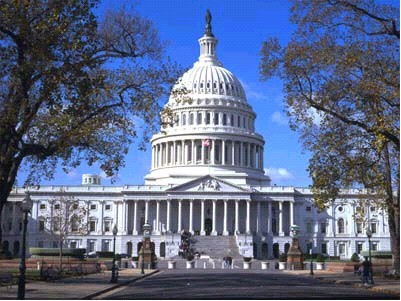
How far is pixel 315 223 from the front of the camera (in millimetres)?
141625

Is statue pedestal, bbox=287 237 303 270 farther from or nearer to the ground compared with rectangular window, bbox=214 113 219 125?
nearer to the ground

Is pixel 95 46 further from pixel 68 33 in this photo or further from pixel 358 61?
pixel 358 61

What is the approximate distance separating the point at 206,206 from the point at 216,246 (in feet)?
60.9

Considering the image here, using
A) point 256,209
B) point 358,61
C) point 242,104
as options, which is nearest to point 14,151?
point 358,61

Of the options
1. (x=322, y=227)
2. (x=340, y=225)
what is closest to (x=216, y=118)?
(x=322, y=227)

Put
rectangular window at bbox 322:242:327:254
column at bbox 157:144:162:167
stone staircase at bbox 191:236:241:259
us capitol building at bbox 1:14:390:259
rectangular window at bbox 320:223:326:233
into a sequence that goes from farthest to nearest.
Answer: column at bbox 157:144:162:167, rectangular window at bbox 320:223:326:233, rectangular window at bbox 322:242:327:254, us capitol building at bbox 1:14:390:259, stone staircase at bbox 191:236:241:259

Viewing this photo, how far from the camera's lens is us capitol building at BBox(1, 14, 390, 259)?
13612cm

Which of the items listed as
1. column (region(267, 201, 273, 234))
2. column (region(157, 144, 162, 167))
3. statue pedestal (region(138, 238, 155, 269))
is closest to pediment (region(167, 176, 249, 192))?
column (region(267, 201, 273, 234))

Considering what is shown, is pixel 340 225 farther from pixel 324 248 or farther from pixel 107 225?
pixel 107 225

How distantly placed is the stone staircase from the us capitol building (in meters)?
0.62

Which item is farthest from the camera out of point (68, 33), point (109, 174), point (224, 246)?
point (224, 246)

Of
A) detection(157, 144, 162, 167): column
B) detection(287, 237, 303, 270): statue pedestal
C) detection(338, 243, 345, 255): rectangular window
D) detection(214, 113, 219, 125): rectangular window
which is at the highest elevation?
detection(214, 113, 219, 125): rectangular window

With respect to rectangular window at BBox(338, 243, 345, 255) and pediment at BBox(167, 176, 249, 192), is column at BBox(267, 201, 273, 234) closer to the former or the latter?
pediment at BBox(167, 176, 249, 192)

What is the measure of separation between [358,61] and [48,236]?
116703 millimetres
